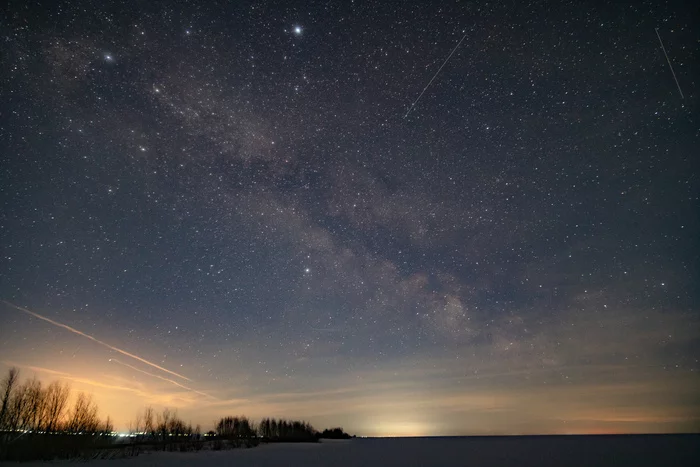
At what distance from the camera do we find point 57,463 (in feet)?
83.7

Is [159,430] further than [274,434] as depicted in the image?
No

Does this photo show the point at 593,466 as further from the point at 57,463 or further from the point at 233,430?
the point at 233,430

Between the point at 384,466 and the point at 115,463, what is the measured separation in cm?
2001

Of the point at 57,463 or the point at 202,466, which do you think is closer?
the point at 57,463

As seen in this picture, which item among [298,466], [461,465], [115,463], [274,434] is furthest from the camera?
[274,434]

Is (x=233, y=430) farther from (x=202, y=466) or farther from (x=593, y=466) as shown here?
(x=593, y=466)

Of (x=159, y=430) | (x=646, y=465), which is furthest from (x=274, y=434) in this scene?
(x=646, y=465)

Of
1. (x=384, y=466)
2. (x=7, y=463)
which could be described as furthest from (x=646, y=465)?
(x=7, y=463)

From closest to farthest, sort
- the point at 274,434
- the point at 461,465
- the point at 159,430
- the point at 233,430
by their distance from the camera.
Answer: the point at 461,465 < the point at 159,430 < the point at 233,430 < the point at 274,434

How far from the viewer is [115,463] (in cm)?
2753

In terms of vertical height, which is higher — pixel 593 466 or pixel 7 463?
pixel 7 463

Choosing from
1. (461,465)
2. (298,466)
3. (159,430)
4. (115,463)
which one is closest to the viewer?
(115,463)

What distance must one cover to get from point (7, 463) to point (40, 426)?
13.2 metres

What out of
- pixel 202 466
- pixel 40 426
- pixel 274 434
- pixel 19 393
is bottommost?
pixel 274 434
